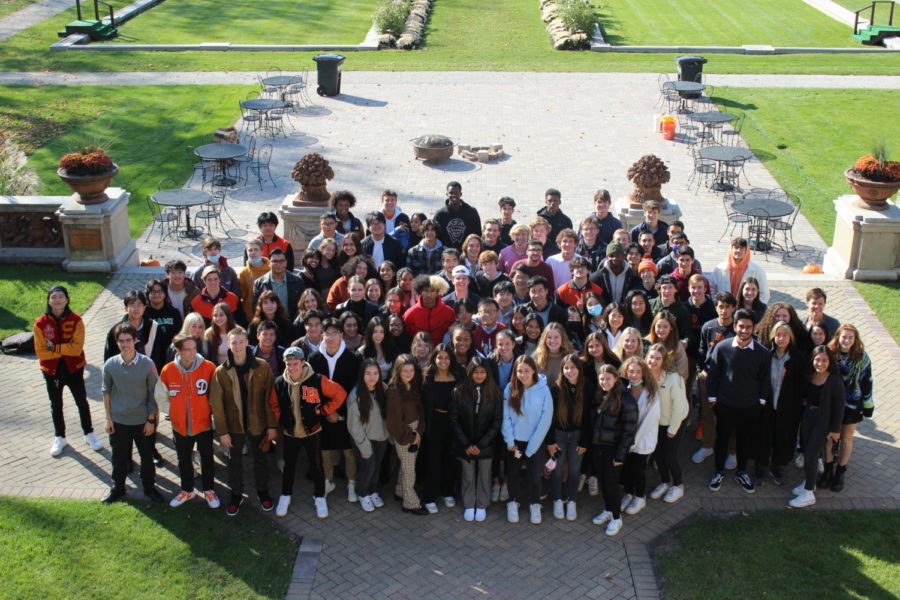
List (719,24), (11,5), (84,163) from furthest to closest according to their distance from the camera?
1. (11,5)
2. (719,24)
3. (84,163)

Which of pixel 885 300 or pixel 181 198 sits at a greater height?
pixel 181 198

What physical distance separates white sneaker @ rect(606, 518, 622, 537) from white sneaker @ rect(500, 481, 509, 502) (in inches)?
42.1

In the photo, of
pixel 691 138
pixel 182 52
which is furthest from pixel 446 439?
pixel 182 52

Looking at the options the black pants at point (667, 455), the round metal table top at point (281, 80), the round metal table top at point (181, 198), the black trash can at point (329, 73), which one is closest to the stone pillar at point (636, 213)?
the black pants at point (667, 455)

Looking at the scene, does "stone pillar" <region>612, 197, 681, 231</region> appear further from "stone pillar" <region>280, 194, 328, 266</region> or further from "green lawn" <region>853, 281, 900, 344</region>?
"stone pillar" <region>280, 194, 328, 266</region>

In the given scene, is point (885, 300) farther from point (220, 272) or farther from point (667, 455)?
point (220, 272)

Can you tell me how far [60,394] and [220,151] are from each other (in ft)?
33.5

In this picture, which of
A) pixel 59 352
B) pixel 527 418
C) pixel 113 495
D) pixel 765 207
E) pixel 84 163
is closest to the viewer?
pixel 527 418

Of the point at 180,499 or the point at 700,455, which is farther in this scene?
the point at 700,455

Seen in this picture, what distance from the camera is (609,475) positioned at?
9312 mm

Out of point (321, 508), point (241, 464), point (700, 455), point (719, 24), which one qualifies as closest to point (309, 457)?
point (321, 508)

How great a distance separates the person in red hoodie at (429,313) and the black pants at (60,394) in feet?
11.7

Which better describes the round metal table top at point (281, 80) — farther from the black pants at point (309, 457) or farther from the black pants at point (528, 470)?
the black pants at point (528, 470)

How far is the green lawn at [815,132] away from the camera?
20125 millimetres
